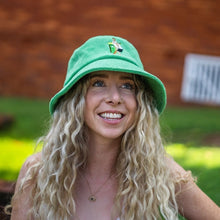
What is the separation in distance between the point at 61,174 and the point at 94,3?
6.63 m

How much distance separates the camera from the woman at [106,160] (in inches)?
80.0

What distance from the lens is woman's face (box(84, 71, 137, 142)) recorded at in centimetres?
199

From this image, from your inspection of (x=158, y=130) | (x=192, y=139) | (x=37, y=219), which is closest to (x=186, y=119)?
(x=192, y=139)

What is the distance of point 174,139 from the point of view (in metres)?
4.56

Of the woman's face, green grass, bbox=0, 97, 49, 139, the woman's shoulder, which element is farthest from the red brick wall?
the woman's face

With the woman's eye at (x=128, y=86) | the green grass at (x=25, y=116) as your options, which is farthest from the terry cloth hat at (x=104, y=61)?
the green grass at (x=25, y=116)

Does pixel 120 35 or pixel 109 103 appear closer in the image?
pixel 109 103

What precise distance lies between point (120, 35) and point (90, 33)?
2.17 ft

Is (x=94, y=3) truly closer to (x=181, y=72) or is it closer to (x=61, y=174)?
(x=181, y=72)

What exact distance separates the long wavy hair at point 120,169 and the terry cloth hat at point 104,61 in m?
0.10

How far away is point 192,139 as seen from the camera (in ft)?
14.8

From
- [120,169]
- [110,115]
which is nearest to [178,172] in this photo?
[120,169]

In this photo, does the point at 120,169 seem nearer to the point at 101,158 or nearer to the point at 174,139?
the point at 101,158

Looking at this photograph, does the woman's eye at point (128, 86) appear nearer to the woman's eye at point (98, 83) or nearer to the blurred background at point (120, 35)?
the woman's eye at point (98, 83)
